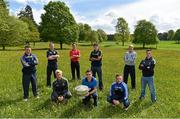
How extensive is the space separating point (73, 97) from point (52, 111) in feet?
6.78

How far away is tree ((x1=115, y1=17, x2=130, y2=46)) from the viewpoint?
406ft

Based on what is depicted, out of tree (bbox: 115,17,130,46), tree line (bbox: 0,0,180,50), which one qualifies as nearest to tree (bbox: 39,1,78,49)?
tree line (bbox: 0,0,180,50)

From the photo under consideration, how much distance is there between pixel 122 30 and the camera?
124375 mm

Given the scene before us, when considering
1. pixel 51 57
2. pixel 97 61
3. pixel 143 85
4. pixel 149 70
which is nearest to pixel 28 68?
pixel 51 57

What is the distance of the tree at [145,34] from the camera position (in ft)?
334

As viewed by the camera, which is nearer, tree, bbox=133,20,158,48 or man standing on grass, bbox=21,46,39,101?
man standing on grass, bbox=21,46,39,101

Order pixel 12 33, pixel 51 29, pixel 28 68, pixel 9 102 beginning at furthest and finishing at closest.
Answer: pixel 51 29 → pixel 12 33 → pixel 28 68 → pixel 9 102

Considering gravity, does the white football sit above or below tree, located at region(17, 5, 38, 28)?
below

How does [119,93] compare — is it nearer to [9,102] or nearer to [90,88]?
[90,88]

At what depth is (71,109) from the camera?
14.4 meters

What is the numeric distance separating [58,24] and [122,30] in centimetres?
4453

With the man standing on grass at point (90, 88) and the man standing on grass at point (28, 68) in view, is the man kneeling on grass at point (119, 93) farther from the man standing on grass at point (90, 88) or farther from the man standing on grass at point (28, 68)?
the man standing on grass at point (28, 68)

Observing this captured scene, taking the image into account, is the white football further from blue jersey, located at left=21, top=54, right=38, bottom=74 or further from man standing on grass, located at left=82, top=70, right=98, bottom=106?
blue jersey, located at left=21, top=54, right=38, bottom=74

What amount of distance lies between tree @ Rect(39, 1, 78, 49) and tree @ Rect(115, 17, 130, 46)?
39654mm
